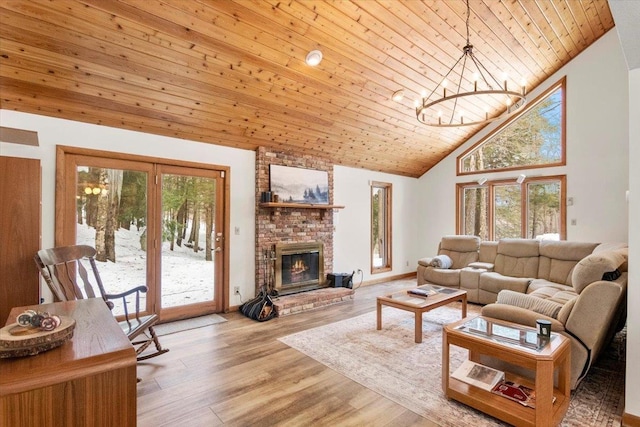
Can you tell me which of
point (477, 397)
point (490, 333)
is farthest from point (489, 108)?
point (477, 397)

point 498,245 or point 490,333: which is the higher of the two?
point 498,245

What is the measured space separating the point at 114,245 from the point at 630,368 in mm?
4803

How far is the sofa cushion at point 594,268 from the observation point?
2.42m

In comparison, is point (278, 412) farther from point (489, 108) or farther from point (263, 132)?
point (489, 108)

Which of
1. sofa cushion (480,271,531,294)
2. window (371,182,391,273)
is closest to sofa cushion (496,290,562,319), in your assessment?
sofa cushion (480,271,531,294)

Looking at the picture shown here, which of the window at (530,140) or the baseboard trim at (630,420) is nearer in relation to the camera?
the baseboard trim at (630,420)

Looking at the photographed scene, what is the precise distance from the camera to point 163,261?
4.19 metres

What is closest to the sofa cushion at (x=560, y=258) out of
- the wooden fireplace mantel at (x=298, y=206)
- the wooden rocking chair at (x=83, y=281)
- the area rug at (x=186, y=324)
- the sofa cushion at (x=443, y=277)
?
the sofa cushion at (x=443, y=277)

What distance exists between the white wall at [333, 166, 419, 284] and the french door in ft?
7.61

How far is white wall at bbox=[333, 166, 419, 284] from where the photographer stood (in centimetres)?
615

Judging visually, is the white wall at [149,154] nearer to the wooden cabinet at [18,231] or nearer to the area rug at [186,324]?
the area rug at [186,324]

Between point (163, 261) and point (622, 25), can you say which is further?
point (163, 261)

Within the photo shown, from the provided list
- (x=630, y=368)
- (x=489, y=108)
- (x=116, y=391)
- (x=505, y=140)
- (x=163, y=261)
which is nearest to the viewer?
(x=116, y=391)

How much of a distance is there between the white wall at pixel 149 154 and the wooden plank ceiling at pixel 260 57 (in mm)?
120
